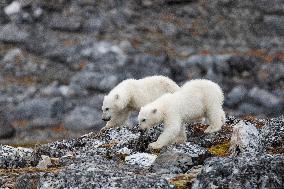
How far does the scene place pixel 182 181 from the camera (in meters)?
12.6

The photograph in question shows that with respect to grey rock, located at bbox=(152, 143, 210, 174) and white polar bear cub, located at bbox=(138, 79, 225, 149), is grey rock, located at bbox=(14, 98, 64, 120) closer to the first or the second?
white polar bear cub, located at bbox=(138, 79, 225, 149)

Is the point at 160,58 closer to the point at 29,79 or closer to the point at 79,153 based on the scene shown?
the point at 29,79

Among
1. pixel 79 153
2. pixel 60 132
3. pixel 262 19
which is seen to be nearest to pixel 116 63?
pixel 60 132

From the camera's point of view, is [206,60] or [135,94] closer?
[135,94]

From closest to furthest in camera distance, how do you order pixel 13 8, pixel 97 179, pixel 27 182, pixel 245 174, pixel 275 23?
pixel 245 174 → pixel 97 179 → pixel 27 182 → pixel 275 23 → pixel 13 8

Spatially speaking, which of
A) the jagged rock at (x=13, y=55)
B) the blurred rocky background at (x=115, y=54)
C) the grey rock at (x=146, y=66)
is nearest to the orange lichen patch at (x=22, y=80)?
the blurred rocky background at (x=115, y=54)

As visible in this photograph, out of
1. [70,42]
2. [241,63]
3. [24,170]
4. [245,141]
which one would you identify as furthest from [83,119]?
[245,141]

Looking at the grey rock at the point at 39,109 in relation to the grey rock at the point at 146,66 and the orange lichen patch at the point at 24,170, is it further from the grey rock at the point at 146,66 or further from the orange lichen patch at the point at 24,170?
the orange lichen patch at the point at 24,170

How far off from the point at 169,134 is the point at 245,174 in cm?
570

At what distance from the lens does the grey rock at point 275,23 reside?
69794mm

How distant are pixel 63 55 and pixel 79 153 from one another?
49.6 meters

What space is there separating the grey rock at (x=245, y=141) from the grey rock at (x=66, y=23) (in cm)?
5519

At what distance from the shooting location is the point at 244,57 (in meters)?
65.5

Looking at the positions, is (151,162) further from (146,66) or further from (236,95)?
(146,66)
